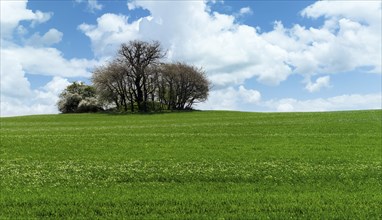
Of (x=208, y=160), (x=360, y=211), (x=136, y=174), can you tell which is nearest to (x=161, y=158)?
(x=208, y=160)

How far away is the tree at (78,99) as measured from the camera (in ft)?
356

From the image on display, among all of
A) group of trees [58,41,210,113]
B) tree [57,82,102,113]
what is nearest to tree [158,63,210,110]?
group of trees [58,41,210,113]

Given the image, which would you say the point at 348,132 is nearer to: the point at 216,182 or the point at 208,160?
the point at 208,160

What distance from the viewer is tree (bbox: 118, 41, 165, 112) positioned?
98194 millimetres

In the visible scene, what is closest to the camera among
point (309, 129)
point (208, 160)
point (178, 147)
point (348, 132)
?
point (208, 160)

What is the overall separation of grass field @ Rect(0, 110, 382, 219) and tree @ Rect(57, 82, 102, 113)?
7815cm

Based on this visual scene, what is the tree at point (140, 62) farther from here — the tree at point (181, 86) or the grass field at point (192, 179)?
the grass field at point (192, 179)

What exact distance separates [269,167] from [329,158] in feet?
15.9

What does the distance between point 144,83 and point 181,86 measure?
32.7ft

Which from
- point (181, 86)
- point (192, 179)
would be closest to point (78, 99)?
point (181, 86)

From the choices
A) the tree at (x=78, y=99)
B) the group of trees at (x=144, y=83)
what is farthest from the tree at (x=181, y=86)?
the tree at (x=78, y=99)

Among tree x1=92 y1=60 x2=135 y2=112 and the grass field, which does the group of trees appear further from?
the grass field

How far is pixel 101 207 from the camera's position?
42.9 feet

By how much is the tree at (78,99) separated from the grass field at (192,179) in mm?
78146
